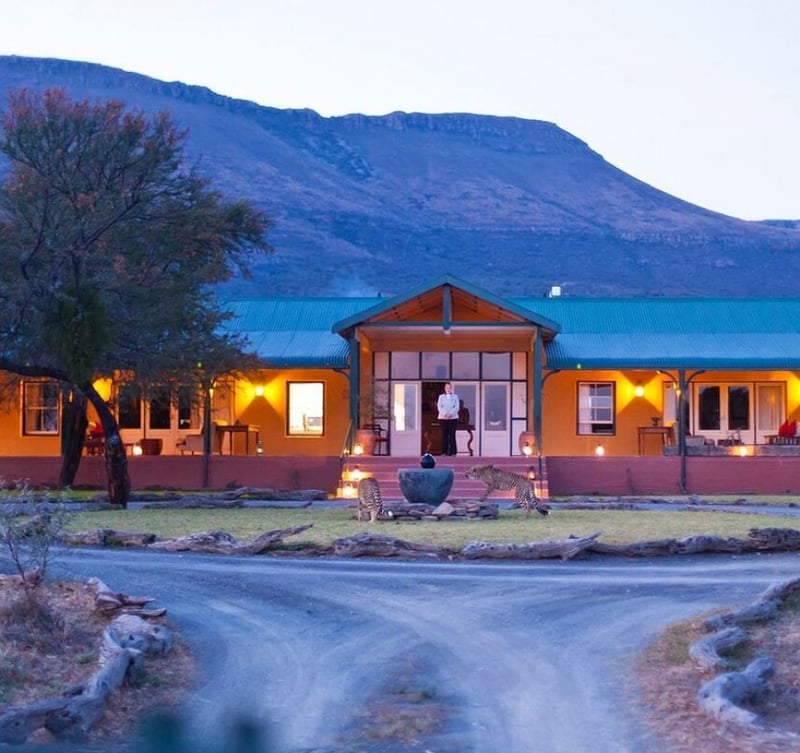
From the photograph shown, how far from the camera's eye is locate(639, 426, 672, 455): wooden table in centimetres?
3111

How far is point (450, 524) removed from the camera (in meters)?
19.5

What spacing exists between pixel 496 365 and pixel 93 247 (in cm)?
1170

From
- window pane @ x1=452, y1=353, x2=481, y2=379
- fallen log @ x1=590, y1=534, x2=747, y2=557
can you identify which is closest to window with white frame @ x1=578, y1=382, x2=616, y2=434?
window pane @ x1=452, y1=353, x2=481, y2=379

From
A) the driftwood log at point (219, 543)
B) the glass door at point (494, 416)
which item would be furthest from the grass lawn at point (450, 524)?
the glass door at point (494, 416)

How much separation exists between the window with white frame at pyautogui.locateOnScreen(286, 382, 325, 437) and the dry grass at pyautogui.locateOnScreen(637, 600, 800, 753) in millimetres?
21950

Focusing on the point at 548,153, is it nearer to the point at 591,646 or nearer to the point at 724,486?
the point at 724,486

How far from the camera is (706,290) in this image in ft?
294

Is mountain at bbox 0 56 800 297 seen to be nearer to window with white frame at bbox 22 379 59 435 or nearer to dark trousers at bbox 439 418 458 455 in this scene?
window with white frame at bbox 22 379 59 435

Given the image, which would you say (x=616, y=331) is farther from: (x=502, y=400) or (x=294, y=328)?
(x=294, y=328)

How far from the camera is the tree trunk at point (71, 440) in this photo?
2892 centimetres

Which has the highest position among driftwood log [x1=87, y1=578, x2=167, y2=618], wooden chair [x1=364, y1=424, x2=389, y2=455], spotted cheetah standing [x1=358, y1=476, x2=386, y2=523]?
wooden chair [x1=364, y1=424, x2=389, y2=455]

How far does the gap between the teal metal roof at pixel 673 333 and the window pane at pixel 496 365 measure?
1007 mm

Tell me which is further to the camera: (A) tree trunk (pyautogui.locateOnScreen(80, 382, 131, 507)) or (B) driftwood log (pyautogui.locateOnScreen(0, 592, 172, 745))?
(A) tree trunk (pyautogui.locateOnScreen(80, 382, 131, 507))

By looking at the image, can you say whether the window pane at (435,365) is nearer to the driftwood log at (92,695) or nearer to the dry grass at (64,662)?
the dry grass at (64,662)
